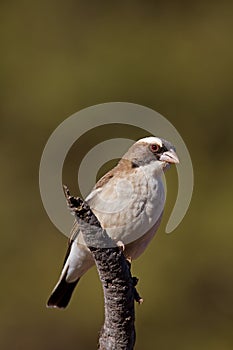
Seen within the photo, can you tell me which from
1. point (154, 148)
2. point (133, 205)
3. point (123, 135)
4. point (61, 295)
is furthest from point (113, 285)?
point (123, 135)

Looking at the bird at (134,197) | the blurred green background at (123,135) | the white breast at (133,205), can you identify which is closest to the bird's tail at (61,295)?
the bird at (134,197)

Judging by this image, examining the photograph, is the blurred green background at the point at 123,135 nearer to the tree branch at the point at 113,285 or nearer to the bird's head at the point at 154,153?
the bird's head at the point at 154,153

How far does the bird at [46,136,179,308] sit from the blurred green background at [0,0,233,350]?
359cm

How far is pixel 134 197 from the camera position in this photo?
548cm

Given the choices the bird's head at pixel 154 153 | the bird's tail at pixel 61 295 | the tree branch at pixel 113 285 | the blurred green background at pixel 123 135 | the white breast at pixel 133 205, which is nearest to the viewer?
the tree branch at pixel 113 285

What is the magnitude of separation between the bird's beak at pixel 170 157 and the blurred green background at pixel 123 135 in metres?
3.74

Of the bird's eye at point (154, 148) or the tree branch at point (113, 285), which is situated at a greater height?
the bird's eye at point (154, 148)

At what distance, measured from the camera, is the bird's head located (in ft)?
18.3

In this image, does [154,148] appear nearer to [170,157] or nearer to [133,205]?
[170,157]

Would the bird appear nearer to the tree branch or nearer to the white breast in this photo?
the white breast

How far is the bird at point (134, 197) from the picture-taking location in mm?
5453

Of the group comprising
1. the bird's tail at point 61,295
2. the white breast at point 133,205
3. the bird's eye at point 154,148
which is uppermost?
the bird's eye at point 154,148

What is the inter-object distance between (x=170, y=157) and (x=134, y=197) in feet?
0.86

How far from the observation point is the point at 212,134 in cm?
1159
